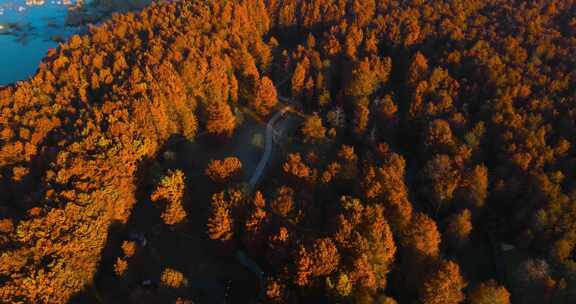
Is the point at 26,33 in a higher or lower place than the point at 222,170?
higher

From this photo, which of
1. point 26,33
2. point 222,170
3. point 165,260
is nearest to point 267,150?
point 222,170

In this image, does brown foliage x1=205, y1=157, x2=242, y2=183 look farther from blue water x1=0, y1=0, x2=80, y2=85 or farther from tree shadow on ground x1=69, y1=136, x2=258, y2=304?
blue water x1=0, y1=0, x2=80, y2=85

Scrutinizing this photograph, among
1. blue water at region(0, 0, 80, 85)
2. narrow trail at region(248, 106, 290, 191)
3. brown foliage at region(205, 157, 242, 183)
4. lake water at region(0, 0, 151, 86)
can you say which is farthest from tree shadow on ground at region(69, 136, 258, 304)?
lake water at region(0, 0, 151, 86)

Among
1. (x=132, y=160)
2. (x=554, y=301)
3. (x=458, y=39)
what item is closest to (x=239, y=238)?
(x=132, y=160)

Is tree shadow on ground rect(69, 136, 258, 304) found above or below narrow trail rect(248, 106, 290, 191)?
below

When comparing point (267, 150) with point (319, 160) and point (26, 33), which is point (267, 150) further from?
point (26, 33)

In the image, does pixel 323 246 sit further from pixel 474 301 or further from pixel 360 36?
pixel 360 36
